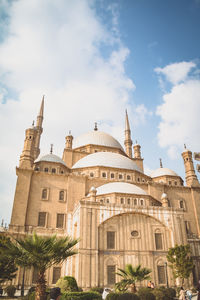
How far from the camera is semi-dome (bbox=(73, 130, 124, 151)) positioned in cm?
3800

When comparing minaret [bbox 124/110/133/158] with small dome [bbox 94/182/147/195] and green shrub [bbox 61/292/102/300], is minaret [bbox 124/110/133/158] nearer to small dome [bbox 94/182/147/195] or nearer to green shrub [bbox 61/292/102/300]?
small dome [bbox 94/182/147/195]

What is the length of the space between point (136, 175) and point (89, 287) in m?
15.5

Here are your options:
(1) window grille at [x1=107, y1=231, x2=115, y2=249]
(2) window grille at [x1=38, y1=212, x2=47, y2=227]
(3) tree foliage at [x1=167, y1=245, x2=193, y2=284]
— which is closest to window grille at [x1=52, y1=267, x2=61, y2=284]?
(2) window grille at [x1=38, y1=212, x2=47, y2=227]

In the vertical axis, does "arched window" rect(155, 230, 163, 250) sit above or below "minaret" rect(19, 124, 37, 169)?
below

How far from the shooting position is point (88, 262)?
19375 millimetres

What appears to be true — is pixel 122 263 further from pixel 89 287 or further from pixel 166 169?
pixel 166 169

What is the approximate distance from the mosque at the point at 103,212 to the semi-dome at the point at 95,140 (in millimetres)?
2133

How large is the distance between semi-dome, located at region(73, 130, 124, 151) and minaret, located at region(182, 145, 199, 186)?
9568 mm

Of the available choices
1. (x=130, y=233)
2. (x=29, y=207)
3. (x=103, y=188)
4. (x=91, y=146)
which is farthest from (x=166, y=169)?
(x=29, y=207)

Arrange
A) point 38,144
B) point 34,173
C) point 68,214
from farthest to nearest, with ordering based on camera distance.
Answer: point 38,144, point 34,173, point 68,214

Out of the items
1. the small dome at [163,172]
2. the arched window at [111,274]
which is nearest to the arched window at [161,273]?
the arched window at [111,274]

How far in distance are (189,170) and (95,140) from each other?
1361 cm

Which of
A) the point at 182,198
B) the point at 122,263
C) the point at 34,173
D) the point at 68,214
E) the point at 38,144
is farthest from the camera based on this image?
the point at 38,144

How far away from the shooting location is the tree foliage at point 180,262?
19064mm
